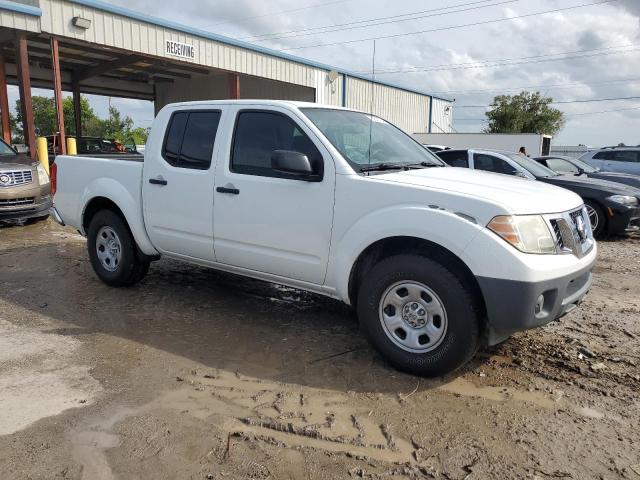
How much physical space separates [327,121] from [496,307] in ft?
6.69

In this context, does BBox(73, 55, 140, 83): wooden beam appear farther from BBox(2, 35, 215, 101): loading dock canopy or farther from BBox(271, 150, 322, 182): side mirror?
BBox(271, 150, 322, 182): side mirror

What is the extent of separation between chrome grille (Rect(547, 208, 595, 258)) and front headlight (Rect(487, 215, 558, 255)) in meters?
0.09

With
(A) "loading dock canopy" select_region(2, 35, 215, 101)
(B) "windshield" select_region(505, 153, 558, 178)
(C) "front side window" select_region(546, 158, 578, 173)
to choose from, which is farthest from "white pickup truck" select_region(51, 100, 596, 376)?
(A) "loading dock canopy" select_region(2, 35, 215, 101)

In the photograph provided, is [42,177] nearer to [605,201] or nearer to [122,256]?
[122,256]

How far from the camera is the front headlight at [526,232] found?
3.18 m

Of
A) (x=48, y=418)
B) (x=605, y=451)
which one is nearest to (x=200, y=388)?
(x=48, y=418)

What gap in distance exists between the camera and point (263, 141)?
172 inches

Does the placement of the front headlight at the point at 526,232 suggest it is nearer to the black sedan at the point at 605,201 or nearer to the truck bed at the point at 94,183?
the truck bed at the point at 94,183

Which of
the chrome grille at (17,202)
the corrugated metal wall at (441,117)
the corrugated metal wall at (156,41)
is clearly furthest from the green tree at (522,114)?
the chrome grille at (17,202)

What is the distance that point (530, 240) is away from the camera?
10.6 ft

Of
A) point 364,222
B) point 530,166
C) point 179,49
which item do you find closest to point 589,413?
point 364,222

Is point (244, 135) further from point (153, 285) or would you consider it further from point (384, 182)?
point (153, 285)

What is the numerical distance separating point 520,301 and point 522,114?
4730 cm

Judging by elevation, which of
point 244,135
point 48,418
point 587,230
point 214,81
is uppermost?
point 214,81
